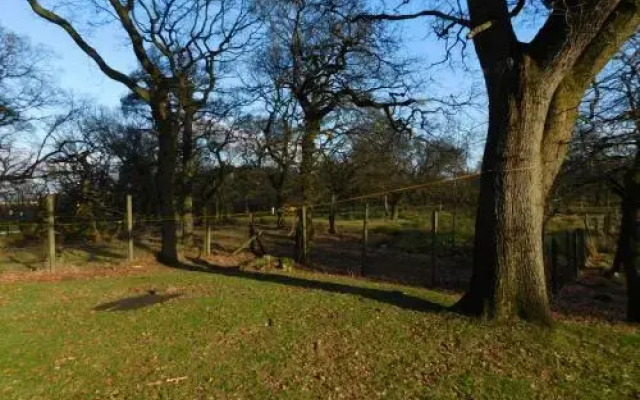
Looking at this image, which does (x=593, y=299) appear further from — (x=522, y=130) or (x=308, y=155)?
(x=308, y=155)

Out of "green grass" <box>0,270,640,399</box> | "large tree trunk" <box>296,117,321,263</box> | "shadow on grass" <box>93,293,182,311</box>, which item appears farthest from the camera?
"large tree trunk" <box>296,117,321,263</box>

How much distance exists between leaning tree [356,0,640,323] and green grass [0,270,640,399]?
0.65 meters

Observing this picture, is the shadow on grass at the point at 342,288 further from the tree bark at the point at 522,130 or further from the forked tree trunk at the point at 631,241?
the forked tree trunk at the point at 631,241

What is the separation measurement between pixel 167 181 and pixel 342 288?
8.64 meters

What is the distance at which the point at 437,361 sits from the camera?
20.9 ft

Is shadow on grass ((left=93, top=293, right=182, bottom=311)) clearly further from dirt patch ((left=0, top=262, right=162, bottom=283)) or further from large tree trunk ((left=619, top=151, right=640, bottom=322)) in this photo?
large tree trunk ((left=619, top=151, right=640, bottom=322))

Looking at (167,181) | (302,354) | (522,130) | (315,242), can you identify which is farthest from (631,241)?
(315,242)

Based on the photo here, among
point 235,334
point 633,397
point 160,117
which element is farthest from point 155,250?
point 633,397

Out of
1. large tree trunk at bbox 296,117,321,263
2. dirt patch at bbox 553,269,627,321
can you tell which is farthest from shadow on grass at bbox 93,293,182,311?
large tree trunk at bbox 296,117,321,263

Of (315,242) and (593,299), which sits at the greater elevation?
(315,242)

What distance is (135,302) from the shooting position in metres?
10.2

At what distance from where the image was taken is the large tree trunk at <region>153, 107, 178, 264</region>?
55.4 feet

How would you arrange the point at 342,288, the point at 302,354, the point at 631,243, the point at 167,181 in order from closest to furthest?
the point at 302,354 < the point at 342,288 < the point at 631,243 < the point at 167,181

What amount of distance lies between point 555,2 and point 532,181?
236cm
